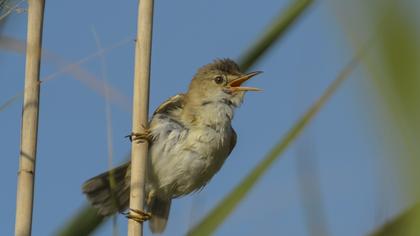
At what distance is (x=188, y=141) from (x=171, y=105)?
0.34m

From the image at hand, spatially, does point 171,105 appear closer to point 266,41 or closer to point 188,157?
point 188,157

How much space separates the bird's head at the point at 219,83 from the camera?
4.34 m

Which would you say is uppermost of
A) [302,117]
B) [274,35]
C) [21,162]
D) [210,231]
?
[21,162]

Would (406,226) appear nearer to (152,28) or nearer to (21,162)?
(21,162)

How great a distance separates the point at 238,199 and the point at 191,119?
3283mm

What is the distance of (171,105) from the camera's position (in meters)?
4.29

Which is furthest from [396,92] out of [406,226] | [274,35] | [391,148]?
[274,35]

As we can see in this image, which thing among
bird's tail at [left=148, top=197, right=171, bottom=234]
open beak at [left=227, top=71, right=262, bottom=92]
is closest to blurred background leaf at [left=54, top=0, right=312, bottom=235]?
open beak at [left=227, top=71, right=262, bottom=92]

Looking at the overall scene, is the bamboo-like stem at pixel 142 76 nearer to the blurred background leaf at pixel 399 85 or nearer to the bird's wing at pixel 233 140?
the blurred background leaf at pixel 399 85

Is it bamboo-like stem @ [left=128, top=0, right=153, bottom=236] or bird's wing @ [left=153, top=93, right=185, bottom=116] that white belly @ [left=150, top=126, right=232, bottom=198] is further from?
bamboo-like stem @ [left=128, top=0, right=153, bottom=236]

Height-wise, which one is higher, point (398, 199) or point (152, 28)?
point (152, 28)

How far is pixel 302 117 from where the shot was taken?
888 millimetres

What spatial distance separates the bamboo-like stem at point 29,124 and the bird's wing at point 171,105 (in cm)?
208

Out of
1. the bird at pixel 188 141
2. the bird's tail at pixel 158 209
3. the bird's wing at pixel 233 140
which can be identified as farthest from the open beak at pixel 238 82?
the bird's tail at pixel 158 209
